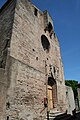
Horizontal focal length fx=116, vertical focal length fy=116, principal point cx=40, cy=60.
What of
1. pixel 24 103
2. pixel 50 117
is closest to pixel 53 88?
pixel 50 117

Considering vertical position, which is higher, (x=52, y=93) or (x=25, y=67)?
(x=25, y=67)

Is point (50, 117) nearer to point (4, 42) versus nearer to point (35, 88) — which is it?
point (35, 88)

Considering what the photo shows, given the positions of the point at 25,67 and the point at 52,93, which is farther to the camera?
the point at 52,93

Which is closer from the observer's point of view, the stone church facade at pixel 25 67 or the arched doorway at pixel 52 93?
the stone church facade at pixel 25 67

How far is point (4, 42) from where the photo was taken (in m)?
6.73

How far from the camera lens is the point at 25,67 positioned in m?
6.75

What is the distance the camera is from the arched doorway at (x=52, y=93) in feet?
31.1

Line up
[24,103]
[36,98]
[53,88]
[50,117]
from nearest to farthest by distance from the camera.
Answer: [24,103] < [36,98] < [50,117] < [53,88]

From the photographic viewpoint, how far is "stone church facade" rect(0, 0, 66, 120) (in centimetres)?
540

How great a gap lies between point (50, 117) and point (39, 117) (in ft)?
4.04

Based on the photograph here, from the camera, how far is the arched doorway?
31.1 ft

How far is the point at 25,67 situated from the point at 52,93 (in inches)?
178

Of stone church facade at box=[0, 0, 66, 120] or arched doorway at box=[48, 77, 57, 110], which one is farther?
arched doorway at box=[48, 77, 57, 110]

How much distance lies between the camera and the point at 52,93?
10023 millimetres
